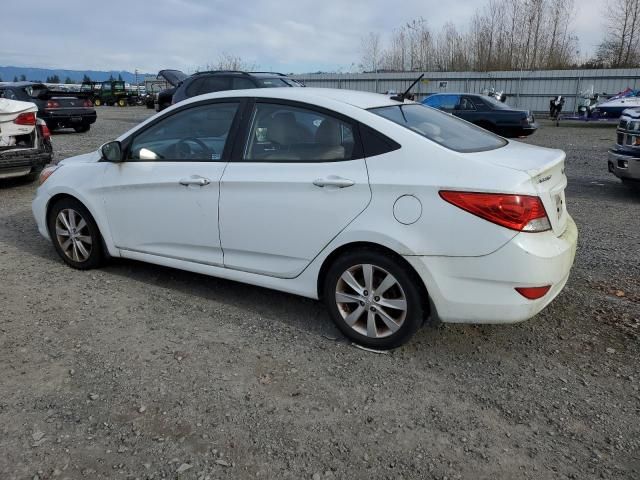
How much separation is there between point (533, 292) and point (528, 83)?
102 ft

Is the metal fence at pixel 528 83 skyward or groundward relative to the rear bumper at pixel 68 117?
skyward

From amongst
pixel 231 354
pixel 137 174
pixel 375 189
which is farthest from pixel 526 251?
pixel 137 174

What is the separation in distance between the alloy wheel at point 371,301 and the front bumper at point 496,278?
0.22 metres

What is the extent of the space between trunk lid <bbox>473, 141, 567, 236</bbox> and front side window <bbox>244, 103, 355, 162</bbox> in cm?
85

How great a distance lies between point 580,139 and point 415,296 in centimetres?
1614

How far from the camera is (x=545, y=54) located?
4406 centimetres

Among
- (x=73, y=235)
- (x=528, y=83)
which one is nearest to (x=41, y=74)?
(x=528, y=83)

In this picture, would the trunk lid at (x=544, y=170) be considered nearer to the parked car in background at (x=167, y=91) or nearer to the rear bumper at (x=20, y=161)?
the rear bumper at (x=20, y=161)

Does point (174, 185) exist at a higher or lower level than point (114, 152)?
lower

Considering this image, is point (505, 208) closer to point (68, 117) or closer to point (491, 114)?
point (491, 114)

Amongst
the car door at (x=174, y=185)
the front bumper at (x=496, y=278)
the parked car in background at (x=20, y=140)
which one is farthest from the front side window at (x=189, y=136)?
the parked car in background at (x=20, y=140)

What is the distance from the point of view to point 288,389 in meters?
3.00

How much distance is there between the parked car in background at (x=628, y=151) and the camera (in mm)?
7297

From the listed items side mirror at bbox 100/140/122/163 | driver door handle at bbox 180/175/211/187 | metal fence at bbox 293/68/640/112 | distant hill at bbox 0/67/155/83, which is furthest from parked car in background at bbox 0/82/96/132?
distant hill at bbox 0/67/155/83
